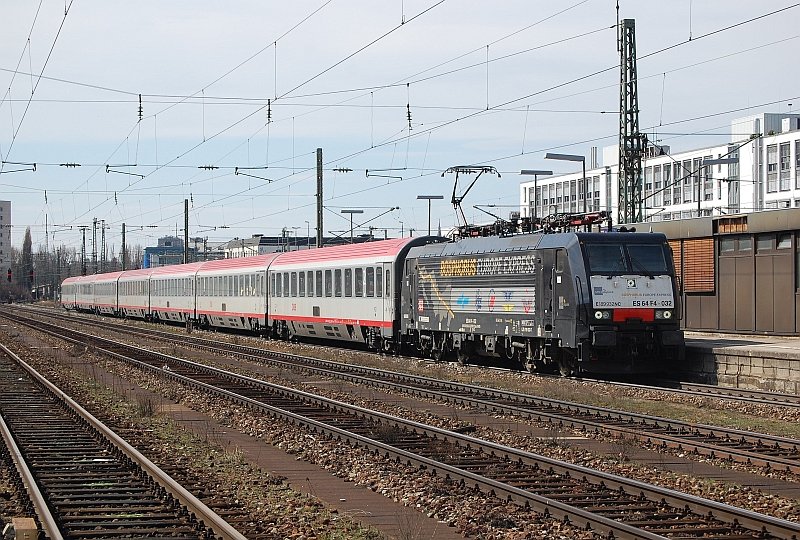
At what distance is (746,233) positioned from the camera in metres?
29.8

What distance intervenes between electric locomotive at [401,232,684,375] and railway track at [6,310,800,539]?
6.10 metres

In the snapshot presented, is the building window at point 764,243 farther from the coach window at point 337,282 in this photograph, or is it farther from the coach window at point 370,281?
the coach window at point 337,282

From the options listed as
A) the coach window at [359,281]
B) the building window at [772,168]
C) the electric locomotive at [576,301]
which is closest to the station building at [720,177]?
the building window at [772,168]

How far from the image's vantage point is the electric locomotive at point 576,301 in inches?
901

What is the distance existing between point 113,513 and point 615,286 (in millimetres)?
14553

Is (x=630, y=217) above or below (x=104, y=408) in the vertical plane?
above

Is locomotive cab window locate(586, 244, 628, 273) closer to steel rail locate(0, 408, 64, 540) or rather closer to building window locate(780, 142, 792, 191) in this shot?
steel rail locate(0, 408, 64, 540)

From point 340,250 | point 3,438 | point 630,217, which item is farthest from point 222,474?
point 340,250

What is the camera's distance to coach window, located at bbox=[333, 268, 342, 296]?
120 ft

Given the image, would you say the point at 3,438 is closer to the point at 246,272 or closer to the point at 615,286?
the point at 615,286

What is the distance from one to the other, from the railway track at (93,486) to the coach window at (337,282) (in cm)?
1830

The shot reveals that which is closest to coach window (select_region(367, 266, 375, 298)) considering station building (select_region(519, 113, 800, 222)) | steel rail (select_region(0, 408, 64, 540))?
steel rail (select_region(0, 408, 64, 540))

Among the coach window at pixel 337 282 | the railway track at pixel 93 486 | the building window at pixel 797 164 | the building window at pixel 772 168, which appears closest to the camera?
the railway track at pixel 93 486

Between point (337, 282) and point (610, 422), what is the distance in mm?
21285
